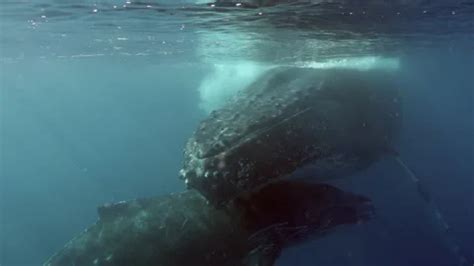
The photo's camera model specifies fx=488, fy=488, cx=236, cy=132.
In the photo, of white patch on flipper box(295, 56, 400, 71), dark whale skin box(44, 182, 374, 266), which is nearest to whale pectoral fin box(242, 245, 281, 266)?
dark whale skin box(44, 182, 374, 266)

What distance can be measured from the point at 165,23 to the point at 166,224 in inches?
468

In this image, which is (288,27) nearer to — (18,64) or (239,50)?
(239,50)

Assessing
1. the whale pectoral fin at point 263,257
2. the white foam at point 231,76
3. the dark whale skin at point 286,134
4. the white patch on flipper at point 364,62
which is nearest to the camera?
the dark whale skin at point 286,134

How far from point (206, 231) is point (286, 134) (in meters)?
3.10

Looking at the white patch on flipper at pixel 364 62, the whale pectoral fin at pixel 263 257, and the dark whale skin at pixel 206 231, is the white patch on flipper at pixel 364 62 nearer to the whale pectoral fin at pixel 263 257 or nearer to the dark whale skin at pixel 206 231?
the dark whale skin at pixel 206 231

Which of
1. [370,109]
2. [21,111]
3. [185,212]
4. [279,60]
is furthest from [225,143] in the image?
[21,111]

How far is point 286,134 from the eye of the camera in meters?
11.9

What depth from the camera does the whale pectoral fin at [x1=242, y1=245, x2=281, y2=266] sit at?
1178cm

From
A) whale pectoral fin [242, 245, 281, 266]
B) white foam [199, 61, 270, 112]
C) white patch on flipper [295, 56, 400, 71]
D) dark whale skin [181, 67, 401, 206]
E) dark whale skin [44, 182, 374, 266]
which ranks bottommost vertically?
white foam [199, 61, 270, 112]

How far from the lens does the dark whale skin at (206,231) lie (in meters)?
11.8

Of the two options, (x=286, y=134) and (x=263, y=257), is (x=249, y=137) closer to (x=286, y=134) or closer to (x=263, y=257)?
(x=286, y=134)

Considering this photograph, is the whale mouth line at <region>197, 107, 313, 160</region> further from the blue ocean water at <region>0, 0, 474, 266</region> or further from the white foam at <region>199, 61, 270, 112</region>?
the white foam at <region>199, 61, 270, 112</region>

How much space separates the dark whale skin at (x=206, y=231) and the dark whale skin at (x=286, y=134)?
0.97 metres

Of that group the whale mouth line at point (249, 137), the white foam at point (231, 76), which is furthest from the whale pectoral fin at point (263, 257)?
the white foam at point (231, 76)
